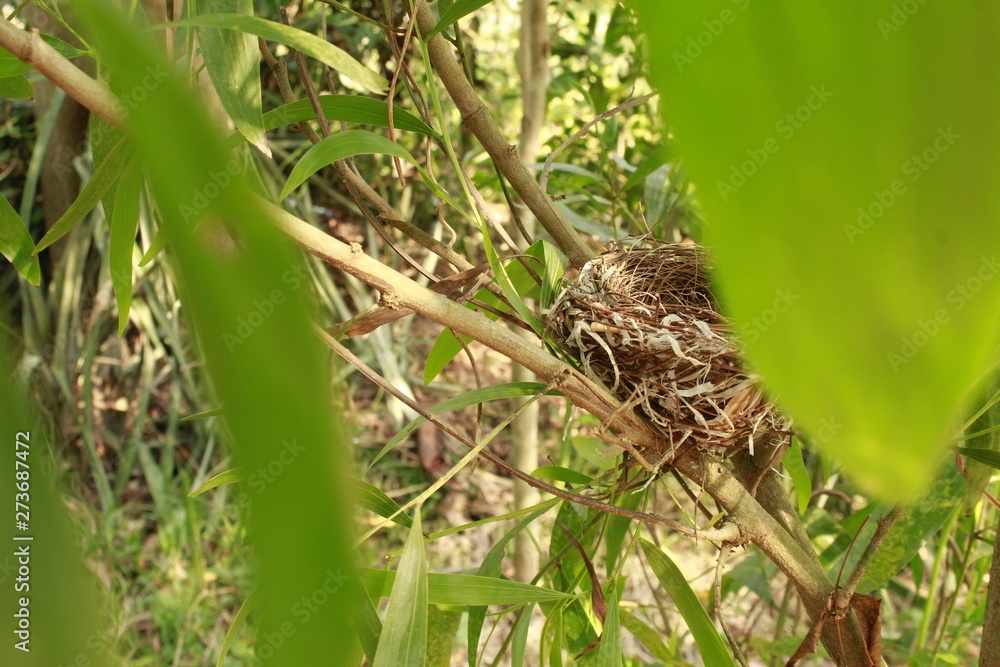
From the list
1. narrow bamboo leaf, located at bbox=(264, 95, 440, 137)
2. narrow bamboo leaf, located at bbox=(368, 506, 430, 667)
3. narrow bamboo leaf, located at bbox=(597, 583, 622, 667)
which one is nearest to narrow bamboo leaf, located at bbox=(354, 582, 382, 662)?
narrow bamboo leaf, located at bbox=(368, 506, 430, 667)

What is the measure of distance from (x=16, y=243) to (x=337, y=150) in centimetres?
19

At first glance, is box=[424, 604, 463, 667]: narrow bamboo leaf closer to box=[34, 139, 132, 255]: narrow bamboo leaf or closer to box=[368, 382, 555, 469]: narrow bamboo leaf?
box=[368, 382, 555, 469]: narrow bamboo leaf

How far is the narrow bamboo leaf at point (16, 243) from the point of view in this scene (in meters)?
0.34

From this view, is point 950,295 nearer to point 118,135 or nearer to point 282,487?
point 282,487

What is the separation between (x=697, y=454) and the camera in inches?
13.9

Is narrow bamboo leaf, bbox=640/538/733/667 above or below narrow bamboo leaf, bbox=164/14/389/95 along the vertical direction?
below

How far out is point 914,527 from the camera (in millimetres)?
422

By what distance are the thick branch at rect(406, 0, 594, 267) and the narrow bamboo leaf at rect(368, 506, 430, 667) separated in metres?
0.20

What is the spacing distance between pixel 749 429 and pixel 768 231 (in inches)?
13.8

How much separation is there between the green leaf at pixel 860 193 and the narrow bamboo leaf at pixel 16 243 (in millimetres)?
383

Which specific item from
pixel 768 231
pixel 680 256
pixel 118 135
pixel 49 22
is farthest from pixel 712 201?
pixel 49 22

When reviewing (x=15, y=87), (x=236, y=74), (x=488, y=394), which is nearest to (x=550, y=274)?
(x=488, y=394)

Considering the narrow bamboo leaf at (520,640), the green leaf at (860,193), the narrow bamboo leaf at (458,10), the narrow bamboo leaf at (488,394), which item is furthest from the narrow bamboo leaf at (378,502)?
the green leaf at (860,193)

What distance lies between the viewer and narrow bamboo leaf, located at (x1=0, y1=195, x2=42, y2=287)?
34 centimetres
